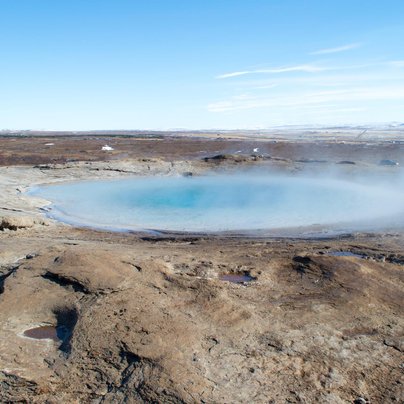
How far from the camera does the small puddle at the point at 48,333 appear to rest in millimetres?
6121

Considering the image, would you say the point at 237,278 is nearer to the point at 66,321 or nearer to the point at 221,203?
the point at 66,321

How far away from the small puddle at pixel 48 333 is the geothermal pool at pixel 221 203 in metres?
7.17

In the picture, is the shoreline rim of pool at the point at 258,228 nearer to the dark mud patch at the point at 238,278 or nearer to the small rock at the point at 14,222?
the small rock at the point at 14,222

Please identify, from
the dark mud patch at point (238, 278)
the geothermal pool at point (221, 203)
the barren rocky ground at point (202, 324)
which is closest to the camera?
the barren rocky ground at point (202, 324)

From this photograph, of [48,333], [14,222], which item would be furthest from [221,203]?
[48,333]

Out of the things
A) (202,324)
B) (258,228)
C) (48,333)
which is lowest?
(258,228)

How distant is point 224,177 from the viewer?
83.6ft

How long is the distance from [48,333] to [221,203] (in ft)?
39.0

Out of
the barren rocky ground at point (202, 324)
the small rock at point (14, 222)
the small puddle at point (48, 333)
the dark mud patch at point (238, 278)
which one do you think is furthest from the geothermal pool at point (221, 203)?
the small puddle at point (48, 333)

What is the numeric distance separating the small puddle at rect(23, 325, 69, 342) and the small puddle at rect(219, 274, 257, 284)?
3.22m

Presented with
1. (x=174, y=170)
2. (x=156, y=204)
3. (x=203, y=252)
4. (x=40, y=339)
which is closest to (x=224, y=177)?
(x=174, y=170)

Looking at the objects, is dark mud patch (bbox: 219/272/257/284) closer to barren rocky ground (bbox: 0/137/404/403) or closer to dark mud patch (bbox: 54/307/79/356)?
barren rocky ground (bbox: 0/137/404/403)

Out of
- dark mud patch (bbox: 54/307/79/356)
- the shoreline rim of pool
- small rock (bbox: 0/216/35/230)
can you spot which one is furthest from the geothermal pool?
dark mud patch (bbox: 54/307/79/356)

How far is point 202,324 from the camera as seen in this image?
6.08 meters
